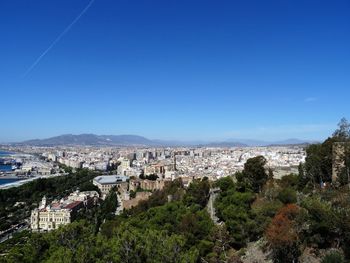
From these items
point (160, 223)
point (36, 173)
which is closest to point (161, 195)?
point (160, 223)

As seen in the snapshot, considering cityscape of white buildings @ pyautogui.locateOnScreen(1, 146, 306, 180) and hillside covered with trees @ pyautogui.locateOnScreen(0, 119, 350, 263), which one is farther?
cityscape of white buildings @ pyautogui.locateOnScreen(1, 146, 306, 180)

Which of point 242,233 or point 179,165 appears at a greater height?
point 242,233

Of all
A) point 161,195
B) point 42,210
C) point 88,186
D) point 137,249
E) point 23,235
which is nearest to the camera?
point 137,249

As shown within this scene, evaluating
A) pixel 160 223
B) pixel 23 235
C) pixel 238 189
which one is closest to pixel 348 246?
pixel 160 223

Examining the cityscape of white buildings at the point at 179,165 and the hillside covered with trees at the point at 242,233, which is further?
the cityscape of white buildings at the point at 179,165

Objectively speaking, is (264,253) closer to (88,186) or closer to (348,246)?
(348,246)

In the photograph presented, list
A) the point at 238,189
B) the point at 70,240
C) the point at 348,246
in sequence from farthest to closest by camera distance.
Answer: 1. the point at 238,189
2. the point at 70,240
3. the point at 348,246

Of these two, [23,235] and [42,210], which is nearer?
[23,235]

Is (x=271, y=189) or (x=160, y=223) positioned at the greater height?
(x=271, y=189)

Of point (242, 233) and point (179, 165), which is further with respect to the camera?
point (179, 165)
